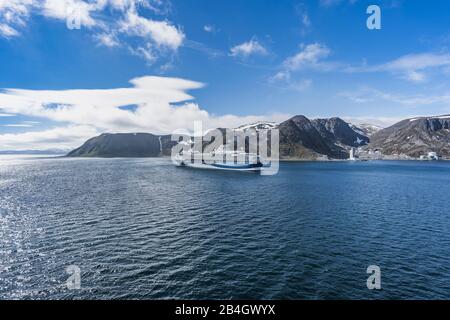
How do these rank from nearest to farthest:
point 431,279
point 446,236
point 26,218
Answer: point 431,279
point 446,236
point 26,218

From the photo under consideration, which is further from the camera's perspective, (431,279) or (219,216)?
(219,216)

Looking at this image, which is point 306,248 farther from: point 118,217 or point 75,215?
point 75,215

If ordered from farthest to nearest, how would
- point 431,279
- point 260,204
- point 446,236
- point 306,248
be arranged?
point 260,204
point 446,236
point 306,248
point 431,279

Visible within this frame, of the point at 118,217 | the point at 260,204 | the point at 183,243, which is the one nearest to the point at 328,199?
the point at 260,204

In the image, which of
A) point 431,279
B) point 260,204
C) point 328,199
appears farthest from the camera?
point 328,199
